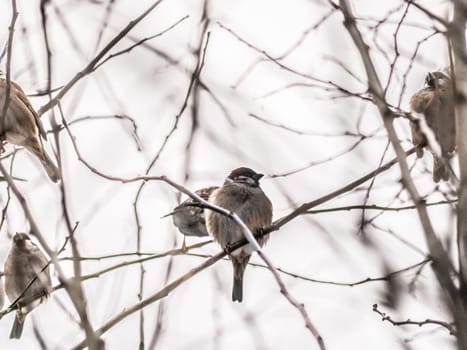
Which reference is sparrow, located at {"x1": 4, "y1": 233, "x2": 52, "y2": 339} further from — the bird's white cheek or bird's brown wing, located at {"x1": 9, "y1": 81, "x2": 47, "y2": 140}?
the bird's white cheek

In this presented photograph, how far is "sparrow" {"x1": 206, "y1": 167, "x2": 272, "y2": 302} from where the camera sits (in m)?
7.11

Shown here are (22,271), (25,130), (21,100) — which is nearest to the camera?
(25,130)

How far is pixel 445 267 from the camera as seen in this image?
1980mm

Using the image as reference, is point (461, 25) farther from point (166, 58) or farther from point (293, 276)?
point (293, 276)

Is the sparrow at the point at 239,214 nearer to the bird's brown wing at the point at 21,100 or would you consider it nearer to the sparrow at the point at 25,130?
the sparrow at the point at 25,130

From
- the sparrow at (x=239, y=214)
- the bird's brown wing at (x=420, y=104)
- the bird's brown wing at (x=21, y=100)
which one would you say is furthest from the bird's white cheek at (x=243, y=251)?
the bird's brown wing at (x=21, y=100)

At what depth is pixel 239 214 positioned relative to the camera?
7215 millimetres

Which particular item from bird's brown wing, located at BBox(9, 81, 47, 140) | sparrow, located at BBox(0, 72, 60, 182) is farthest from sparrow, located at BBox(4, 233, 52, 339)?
bird's brown wing, located at BBox(9, 81, 47, 140)

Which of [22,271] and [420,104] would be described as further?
[22,271]

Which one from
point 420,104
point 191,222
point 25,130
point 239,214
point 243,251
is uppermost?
point 191,222

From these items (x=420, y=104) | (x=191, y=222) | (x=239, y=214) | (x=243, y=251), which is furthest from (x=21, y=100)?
(x=420, y=104)

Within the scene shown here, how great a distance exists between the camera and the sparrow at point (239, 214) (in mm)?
7113

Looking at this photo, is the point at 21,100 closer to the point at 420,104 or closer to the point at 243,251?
the point at 243,251

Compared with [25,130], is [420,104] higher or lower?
higher
